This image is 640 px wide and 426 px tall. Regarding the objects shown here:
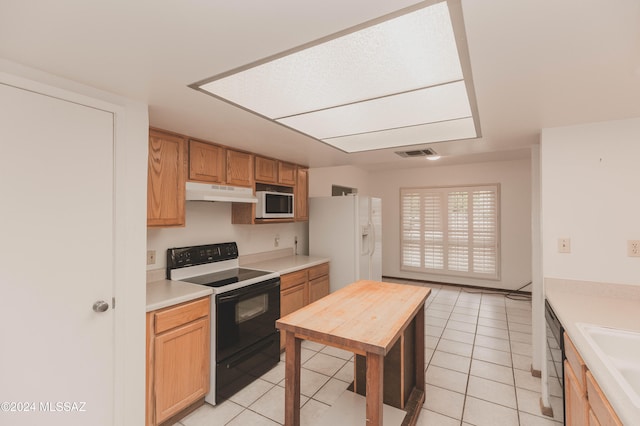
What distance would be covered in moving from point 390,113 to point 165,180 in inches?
67.8

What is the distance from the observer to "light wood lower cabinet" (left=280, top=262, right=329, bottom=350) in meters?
3.07

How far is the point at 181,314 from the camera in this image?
2.07 m

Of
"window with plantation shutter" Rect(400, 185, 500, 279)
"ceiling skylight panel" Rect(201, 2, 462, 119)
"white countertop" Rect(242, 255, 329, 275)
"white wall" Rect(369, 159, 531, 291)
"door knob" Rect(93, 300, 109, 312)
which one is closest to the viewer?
"ceiling skylight panel" Rect(201, 2, 462, 119)

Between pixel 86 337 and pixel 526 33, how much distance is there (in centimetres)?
245

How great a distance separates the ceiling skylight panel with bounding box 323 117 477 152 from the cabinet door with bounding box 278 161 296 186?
2.91 feet

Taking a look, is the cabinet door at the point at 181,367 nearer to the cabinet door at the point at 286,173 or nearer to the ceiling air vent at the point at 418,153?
the cabinet door at the point at 286,173

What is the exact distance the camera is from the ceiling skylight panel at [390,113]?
5.38ft

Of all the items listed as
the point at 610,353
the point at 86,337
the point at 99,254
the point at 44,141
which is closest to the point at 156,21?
the point at 44,141

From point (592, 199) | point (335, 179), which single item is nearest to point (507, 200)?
point (335, 179)

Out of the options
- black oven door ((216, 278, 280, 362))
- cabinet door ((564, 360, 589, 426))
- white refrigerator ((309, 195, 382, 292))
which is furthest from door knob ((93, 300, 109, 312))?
white refrigerator ((309, 195, 382, 292))

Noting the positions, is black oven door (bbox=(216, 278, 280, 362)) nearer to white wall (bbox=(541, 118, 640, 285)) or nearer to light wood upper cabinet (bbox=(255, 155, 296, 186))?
light wood upper cabinet (bbox=(255, 155, 296, 186))

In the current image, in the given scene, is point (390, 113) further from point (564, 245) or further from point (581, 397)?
point (581, 397)

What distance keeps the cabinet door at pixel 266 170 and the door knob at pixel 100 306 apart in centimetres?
184

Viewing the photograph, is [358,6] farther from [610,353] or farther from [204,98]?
[610,353]
